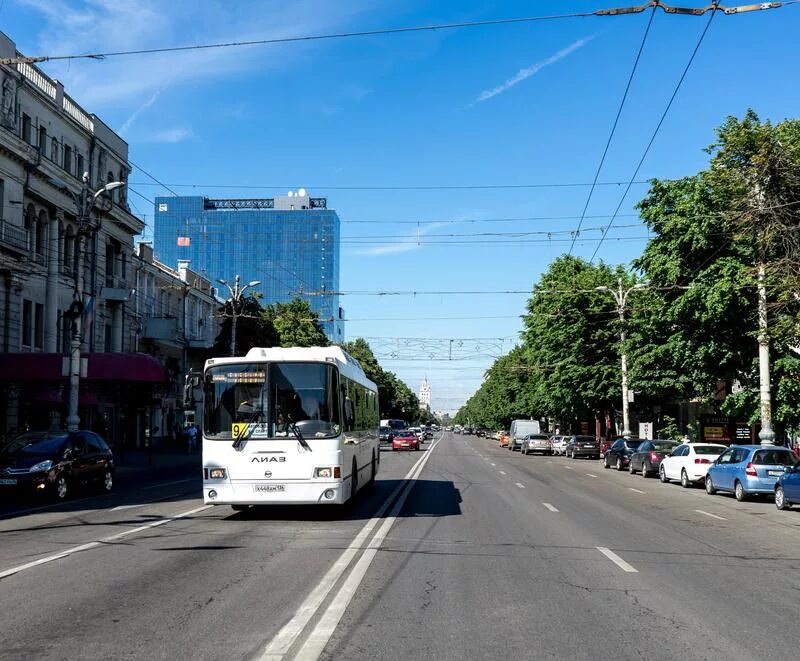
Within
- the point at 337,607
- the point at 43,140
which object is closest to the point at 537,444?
the point at 43,140

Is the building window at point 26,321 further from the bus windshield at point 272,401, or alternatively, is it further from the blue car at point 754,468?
the blue car at point 754,468

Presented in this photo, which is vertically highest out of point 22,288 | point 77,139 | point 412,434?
point 77,139

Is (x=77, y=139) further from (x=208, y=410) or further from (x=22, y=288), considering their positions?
(x=208, y=410)

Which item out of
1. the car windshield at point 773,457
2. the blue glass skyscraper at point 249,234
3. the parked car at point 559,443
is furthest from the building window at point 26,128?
the blue glass skyscraper at point 249,234

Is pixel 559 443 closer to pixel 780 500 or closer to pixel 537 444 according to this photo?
pixel 537 444

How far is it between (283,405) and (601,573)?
6.87 m

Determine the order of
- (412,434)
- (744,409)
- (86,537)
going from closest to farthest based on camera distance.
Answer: (86,537) → (744,409) → (412,434)

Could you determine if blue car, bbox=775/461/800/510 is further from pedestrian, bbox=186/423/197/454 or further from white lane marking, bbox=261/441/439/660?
pedestrian, bbox=186/423/197/454

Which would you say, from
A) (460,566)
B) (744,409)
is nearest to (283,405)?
(460,566)

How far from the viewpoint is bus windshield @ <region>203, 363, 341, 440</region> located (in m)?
15.0

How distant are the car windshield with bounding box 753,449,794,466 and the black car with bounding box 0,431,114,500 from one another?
16.7 metres

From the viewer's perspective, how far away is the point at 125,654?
20.6 feet

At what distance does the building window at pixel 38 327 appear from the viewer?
134ft

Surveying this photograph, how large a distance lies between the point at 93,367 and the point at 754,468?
26.9 meters
